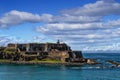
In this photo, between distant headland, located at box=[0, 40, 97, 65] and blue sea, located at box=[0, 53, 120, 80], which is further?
distant headland, located at box=[0, 40, 97, 65]

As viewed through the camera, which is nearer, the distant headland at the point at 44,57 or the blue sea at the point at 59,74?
the blue sea at the point at 59,74

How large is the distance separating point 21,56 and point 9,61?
8.40 metres

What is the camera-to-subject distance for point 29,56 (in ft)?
604

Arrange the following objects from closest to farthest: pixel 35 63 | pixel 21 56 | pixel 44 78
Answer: pixel 44 78
pixel 35 63
pixel 21 56

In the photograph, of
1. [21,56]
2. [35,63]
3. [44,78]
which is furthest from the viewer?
[21,56]

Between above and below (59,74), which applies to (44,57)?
above

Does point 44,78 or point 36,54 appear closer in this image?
point 44,78

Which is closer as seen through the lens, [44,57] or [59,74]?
[59,74]

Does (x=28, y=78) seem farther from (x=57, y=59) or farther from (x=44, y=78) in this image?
(x=57, y=59)

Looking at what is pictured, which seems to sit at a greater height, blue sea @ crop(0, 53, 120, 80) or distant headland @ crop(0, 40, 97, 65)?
distant headland @ crop(0, 40, 97, 65)

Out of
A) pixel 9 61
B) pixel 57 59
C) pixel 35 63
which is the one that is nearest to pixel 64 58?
pixel 57 59

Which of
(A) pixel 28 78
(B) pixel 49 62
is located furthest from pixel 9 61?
(A) pixel 28 78

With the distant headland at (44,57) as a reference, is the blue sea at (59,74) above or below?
below

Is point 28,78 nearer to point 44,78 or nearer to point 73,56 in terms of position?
point 44,78
